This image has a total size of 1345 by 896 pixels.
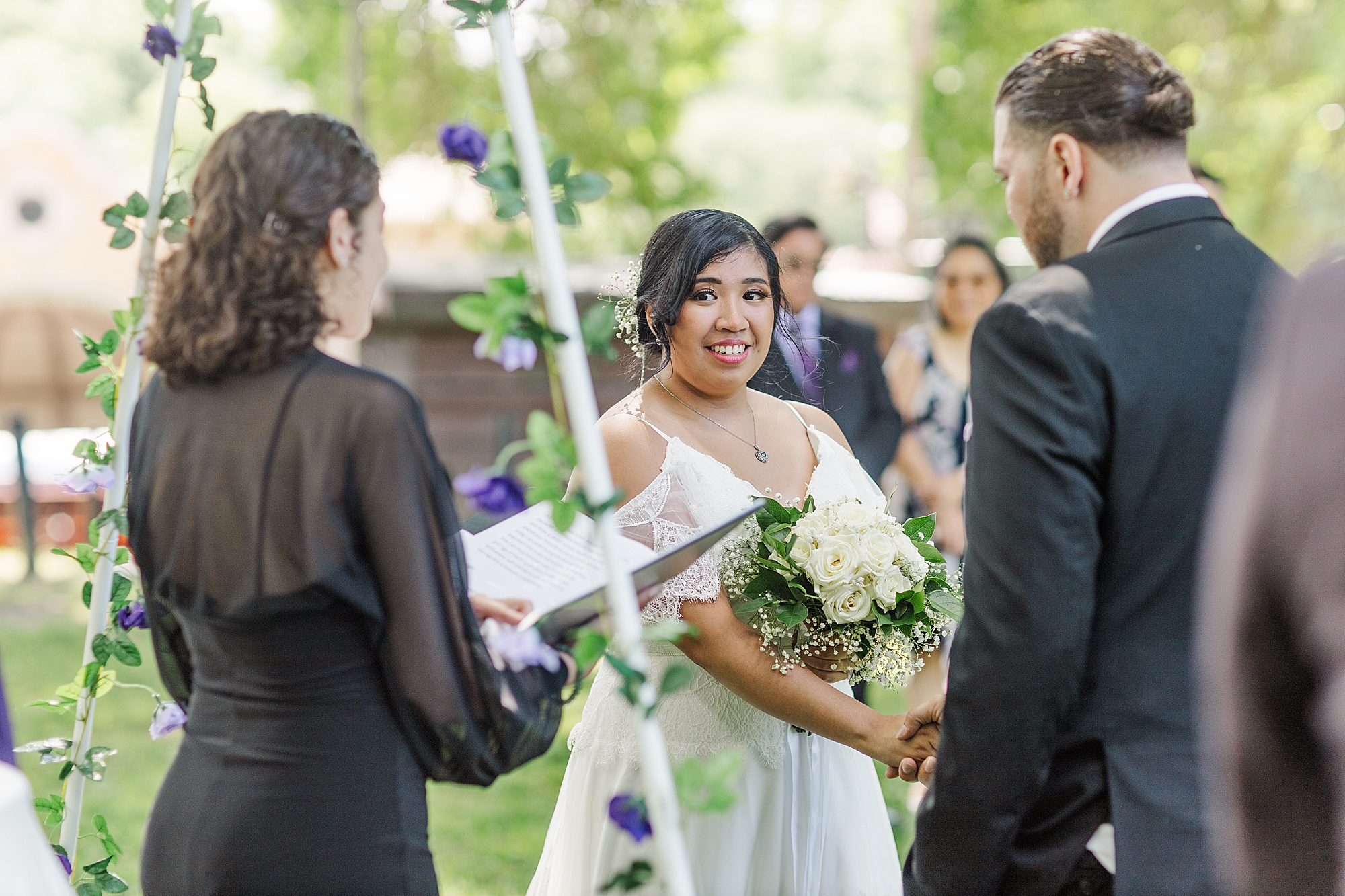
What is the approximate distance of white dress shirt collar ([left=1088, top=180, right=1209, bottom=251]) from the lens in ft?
6.79

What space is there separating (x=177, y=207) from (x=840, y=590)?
169cm

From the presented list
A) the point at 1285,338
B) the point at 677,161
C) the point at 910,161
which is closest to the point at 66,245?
the point at 677,161

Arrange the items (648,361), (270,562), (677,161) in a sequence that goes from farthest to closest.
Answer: (677,161), (648,361), (270,562)

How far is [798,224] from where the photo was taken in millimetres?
5641

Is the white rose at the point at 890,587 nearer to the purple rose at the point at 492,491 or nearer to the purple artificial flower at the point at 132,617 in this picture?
the purple rose at the point at 492,491

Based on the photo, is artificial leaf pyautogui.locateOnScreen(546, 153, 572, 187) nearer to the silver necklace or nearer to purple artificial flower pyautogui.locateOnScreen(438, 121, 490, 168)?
purple artificial flower pyautogui.locateOnScreen(438, 121, 490, 168)

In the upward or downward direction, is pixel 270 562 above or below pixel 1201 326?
below

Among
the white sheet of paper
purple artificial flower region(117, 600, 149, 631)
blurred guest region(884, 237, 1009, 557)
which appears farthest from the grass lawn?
the white sheet of paper

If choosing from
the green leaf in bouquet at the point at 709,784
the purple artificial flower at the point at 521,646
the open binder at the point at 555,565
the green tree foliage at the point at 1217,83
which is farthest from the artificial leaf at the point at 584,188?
the green tree foliage at the point at 1217,83

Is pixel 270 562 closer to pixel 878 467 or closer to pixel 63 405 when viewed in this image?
pixel 878 467

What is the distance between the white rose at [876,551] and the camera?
263 centimetres

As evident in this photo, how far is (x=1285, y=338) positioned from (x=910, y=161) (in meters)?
10.3

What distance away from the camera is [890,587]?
8.71ft

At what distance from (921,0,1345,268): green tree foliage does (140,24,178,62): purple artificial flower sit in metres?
8.64
